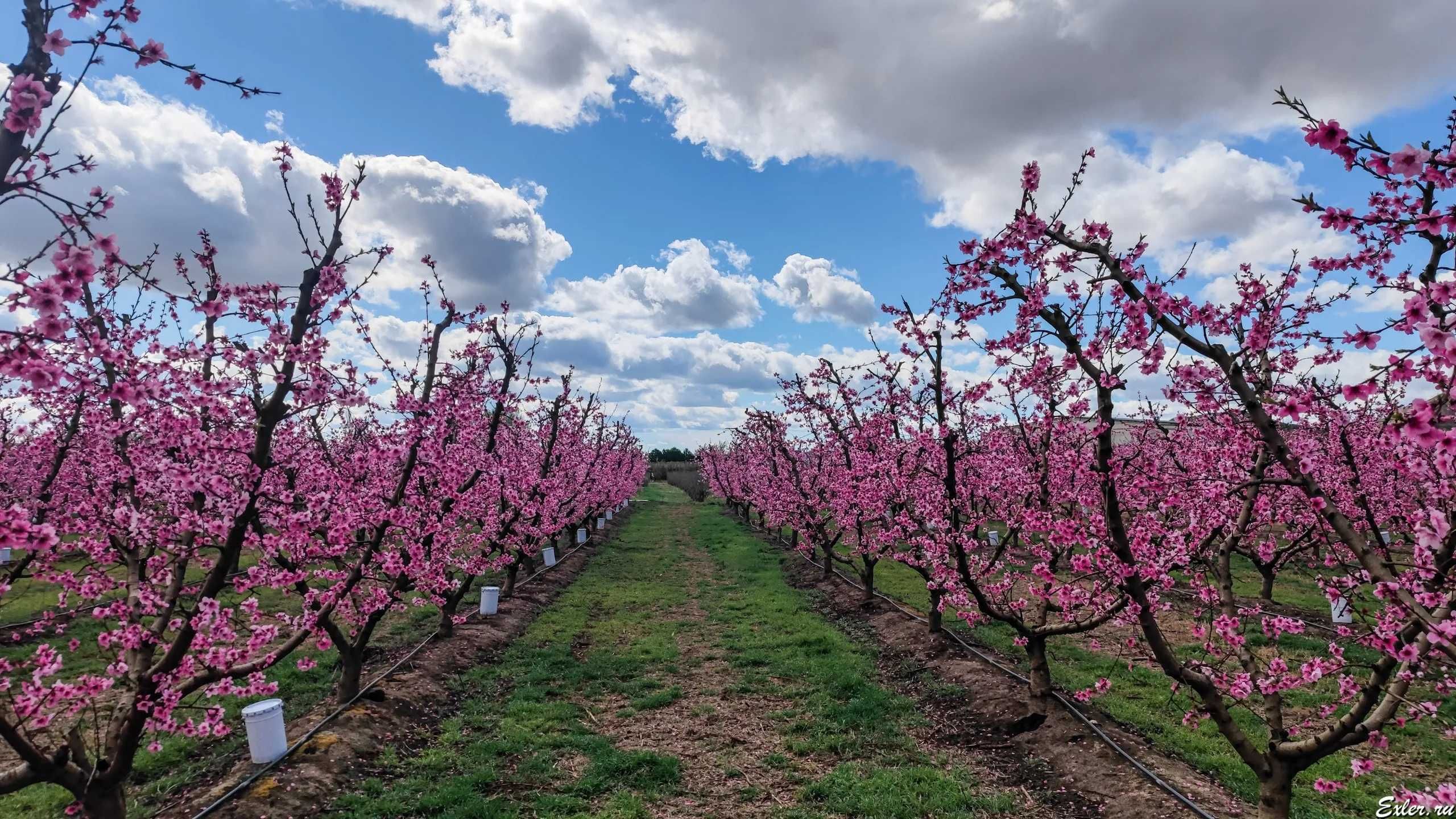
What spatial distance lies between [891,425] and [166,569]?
37.5ft

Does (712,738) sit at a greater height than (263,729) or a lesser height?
lesser

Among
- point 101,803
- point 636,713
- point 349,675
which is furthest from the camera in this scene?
point 636,713

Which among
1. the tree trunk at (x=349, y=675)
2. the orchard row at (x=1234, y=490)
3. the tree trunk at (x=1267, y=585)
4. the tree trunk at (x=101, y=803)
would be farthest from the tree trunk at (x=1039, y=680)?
the tree trunk at (x=1267, y=585)

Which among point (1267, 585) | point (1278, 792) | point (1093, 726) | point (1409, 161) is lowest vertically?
point (1093, 726)

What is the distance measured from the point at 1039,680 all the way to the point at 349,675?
923 cm

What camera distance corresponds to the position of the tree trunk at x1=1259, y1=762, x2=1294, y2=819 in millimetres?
5438

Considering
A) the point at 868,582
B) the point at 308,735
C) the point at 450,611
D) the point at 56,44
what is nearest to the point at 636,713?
the point at 308,735

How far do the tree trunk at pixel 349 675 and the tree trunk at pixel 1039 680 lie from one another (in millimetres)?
8991

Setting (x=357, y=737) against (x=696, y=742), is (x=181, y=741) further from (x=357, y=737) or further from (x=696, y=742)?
(x=696, y=742)

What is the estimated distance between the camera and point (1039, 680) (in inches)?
363

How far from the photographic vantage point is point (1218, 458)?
745cm

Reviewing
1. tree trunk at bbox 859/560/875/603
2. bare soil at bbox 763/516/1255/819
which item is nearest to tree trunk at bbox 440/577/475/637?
bare soil at bbox 763/516/1255/819

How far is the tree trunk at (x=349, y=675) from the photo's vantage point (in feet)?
30.8

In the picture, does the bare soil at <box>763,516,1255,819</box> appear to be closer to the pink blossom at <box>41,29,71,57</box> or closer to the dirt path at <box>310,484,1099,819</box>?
the dirt path at <box>310,484,1099,819</box>
